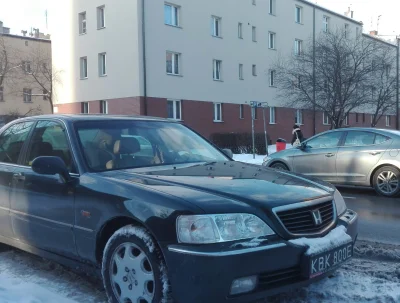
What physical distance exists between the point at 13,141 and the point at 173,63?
22.3m

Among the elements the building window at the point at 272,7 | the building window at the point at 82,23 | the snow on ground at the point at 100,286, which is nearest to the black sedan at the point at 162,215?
the snow on ground at the point at 100,286

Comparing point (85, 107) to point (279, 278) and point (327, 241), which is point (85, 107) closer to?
point (327, 241)

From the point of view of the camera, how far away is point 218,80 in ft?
96.9

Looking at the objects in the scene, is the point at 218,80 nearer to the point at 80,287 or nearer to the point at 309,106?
the point at 309,106

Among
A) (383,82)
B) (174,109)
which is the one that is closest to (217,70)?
(174,109)

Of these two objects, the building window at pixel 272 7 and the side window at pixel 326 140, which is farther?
the building window at pixel 272 7

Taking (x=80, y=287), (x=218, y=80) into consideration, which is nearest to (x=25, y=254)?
(x=80, y=287)

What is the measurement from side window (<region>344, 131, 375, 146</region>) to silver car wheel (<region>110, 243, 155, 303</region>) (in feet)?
25.0

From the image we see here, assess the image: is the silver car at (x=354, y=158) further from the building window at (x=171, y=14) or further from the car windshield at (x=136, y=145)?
the building window at (x=171, y=14)

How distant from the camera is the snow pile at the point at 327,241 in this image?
3125 mm

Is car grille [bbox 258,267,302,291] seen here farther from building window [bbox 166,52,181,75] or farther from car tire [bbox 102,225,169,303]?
building window [bbox 166,52,181,75]

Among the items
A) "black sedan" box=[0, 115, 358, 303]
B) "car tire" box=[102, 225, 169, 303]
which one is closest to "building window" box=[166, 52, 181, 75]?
"black sedan" box=[0, 115, 358, 303]

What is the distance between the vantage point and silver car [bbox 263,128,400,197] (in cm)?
937

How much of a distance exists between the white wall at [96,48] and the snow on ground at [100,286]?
21.1 meters
